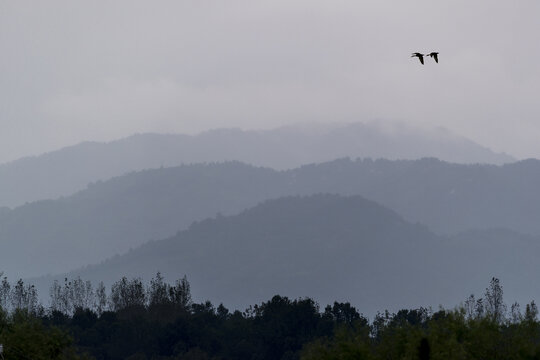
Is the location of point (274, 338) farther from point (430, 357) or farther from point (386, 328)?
point (430, 357)

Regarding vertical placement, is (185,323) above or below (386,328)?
above

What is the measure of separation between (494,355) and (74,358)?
→ 1561 inches

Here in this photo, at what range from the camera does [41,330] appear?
96750 millimetres

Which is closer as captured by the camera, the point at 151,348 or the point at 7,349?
the point at 7,349

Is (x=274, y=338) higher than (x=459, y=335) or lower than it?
higher

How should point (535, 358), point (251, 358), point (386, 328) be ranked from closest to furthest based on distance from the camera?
point (535, 358) → point (386, 328) → point (251, 358)

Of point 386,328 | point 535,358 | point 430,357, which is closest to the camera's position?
point 430,357

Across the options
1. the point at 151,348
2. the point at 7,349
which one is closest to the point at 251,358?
the point at 151,348

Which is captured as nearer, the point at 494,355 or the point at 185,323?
the point at 494,355

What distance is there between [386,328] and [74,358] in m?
31.8

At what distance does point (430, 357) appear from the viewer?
86688mm

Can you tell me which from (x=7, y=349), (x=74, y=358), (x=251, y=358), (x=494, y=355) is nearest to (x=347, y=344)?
(x=494, y=355)

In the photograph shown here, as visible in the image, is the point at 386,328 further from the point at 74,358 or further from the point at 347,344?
the point at 74,358

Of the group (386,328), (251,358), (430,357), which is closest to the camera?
(430,357)
